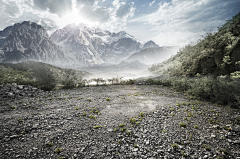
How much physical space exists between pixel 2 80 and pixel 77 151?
28.1 meters

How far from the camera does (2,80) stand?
22.7 m

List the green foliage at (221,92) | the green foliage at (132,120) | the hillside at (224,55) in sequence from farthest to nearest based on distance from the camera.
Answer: the hillside at (224,55) → the green foliage at (221,92) → the green foliage at (132,120)

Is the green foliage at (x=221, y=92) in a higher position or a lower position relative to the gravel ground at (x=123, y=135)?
higher

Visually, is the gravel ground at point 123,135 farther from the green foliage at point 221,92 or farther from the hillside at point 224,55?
the hillside at point 224,55

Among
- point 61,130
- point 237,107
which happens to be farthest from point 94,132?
point 237,107

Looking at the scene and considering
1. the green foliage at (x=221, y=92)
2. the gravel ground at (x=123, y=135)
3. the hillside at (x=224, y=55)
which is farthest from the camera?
the hillside at (x=224, y=55)

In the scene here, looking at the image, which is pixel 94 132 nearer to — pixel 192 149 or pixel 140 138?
pixel 140 138

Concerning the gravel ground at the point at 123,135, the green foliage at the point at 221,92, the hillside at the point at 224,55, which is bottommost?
the gravel ground at the point at 123,135

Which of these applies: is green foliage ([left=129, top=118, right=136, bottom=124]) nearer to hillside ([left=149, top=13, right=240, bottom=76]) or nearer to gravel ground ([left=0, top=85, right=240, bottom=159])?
gravel ground ([left=0, top=85, right=240, bottom=159])

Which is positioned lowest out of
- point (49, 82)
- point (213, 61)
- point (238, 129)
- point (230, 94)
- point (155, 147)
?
point (155, 147)

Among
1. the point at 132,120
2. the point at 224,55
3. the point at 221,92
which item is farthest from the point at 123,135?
the point at 224,55

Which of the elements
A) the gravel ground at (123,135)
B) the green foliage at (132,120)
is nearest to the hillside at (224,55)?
the gravel ground at (123,135)

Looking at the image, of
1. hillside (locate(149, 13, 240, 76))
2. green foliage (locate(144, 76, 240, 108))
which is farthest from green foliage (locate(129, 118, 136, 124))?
hillside (locate(149, 13, 240, 76))

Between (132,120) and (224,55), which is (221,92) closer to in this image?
(224,55)
